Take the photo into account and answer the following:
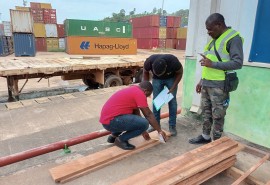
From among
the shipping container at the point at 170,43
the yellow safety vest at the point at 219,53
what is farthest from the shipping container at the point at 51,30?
the yellow safety vest at the point at 219,53

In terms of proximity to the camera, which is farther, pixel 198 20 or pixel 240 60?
pixel 198 20

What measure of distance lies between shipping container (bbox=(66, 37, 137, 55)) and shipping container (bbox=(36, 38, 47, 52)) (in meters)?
5.37

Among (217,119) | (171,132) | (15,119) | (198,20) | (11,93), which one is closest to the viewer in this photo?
(217,119)

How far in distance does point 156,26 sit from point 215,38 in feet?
103

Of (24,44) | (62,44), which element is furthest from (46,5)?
(24,44)

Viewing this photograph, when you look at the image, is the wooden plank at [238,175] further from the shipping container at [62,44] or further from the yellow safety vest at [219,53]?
the shipping container at [62,44]

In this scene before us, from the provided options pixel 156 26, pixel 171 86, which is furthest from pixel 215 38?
pixel 156 26

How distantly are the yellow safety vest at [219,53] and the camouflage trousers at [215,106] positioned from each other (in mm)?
180

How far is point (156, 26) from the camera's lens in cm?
3312

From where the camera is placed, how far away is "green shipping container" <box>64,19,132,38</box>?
21.8 meters

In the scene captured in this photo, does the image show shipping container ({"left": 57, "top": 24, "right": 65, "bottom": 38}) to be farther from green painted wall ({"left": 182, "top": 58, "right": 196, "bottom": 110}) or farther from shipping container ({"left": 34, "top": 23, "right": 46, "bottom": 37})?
green painted wall ({"left": 182, "top": 58, "right": 196, "bottom": 110})

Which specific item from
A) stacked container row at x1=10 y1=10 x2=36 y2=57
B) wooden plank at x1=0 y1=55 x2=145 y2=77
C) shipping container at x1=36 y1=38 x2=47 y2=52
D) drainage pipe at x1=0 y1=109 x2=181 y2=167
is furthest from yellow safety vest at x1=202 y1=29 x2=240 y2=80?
shipping container at x1=36 y1=38 x2=47 y2=52

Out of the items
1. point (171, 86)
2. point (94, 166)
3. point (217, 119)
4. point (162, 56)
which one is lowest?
point (94, 166)

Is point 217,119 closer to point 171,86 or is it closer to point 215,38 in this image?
point 171,86
